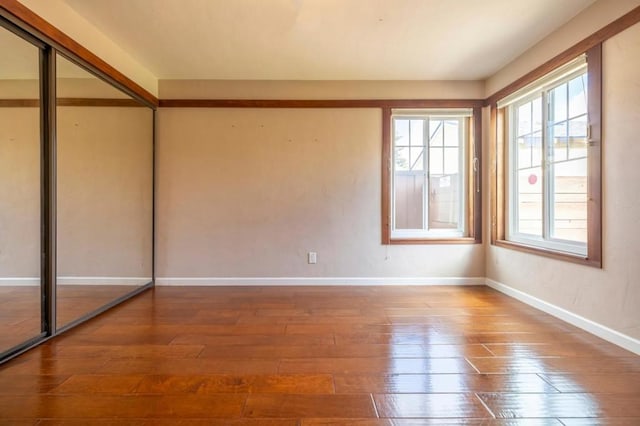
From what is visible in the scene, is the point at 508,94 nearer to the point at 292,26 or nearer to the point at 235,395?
the point at 292,26

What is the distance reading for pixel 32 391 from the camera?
1567 mm

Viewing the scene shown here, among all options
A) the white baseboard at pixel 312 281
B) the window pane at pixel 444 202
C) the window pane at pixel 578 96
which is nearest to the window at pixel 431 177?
the window pane at pixel 444 202

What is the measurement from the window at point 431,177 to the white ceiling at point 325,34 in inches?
23.0

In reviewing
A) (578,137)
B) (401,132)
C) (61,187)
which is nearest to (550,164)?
(578,137)

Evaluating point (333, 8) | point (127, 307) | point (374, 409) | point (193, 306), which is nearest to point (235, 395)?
point (374, 409)

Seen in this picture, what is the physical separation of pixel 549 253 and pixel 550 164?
81cm

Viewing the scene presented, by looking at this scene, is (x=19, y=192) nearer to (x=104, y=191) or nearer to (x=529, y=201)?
(x=104, y=191)

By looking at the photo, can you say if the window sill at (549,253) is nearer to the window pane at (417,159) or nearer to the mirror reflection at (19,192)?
the window pane at (417,159)

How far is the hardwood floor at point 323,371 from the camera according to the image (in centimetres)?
142

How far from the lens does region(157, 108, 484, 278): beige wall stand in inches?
142

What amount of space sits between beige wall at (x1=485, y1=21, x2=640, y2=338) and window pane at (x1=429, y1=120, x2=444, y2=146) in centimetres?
164

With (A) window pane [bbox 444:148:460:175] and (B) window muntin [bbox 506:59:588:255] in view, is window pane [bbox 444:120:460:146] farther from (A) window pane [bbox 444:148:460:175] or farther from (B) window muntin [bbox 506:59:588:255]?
(B) window muntin [bbox 506:59:588:255]

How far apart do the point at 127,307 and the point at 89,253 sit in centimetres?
61

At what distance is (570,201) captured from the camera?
262 cm
